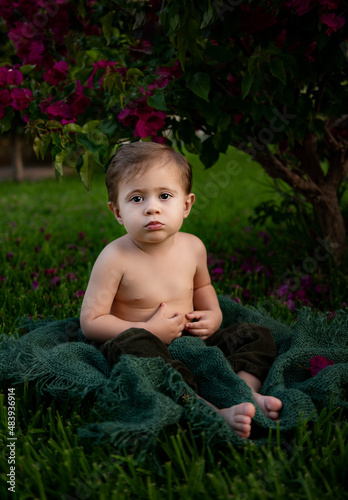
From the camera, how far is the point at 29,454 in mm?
1427

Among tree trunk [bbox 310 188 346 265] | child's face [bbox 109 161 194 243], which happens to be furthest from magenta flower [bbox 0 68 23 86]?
tree trunk [bbox 310 188 346 265]

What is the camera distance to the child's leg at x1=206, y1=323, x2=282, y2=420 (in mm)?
1878

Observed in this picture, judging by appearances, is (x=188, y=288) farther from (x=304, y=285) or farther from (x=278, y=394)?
(x=304, y=285)

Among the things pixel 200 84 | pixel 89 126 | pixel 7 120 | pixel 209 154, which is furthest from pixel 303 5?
pixel 7 120

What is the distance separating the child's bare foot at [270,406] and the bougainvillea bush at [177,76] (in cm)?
109

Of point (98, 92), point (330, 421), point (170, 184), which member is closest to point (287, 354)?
point (330, 421)

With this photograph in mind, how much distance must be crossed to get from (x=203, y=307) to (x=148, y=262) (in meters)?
0.36

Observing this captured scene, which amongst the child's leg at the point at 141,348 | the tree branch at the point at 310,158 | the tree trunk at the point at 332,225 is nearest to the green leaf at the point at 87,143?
the child's leg at the point at 141,348

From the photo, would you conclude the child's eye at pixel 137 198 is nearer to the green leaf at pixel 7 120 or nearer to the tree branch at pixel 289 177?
the green leaf at pixel 7 120

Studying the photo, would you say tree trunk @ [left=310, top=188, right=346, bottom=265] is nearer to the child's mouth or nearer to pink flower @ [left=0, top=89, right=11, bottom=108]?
the child's mouth

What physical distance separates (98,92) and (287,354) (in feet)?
4.99

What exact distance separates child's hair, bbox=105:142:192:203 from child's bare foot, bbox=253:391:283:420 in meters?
0.86

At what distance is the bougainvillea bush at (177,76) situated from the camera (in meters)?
2.09

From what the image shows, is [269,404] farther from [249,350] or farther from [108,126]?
→ [108,126]
